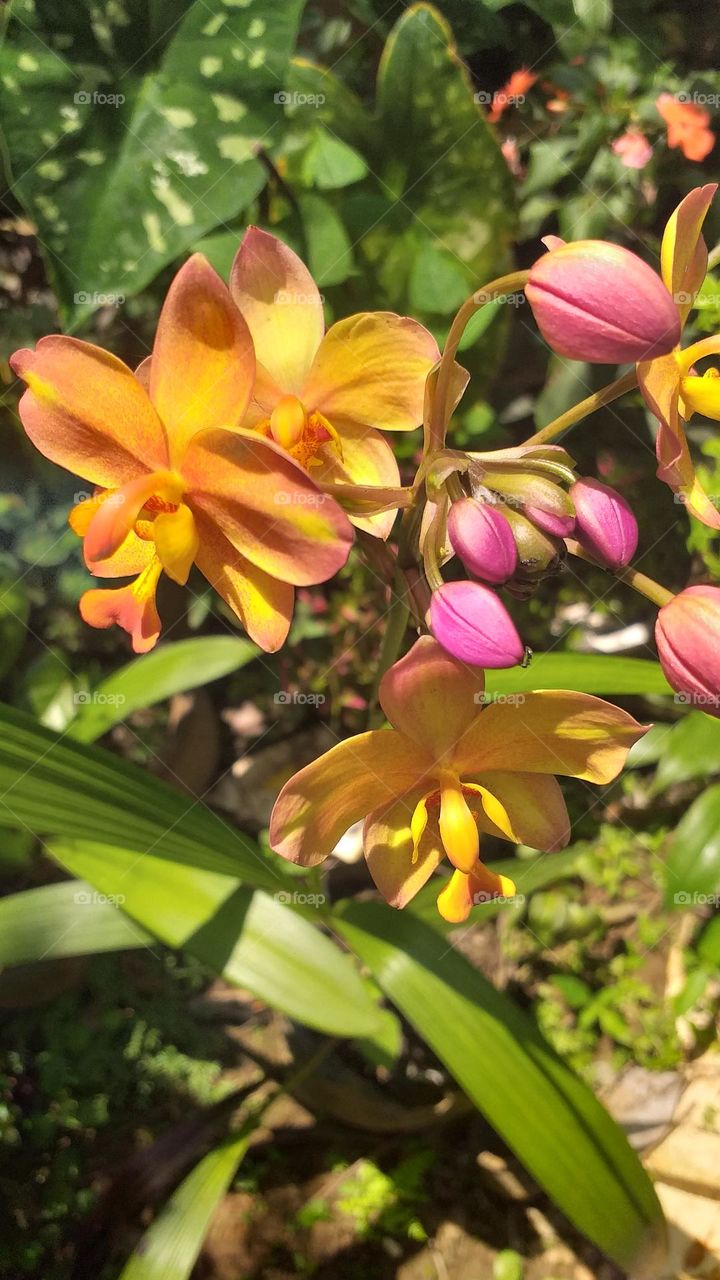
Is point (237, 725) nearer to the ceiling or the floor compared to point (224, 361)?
nearer to the floor

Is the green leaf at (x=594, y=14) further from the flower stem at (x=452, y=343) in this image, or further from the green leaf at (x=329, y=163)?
the flower stem at (x=452, y=343)

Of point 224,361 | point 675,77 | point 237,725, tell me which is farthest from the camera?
point 237,725

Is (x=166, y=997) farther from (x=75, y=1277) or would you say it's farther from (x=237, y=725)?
(x=237, y=725)

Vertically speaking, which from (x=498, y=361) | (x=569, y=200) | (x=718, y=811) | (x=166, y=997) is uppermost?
(x=569, y=200)

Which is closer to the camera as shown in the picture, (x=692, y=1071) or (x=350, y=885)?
(x=692, y=1071)

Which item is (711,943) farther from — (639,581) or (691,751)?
(639,581)

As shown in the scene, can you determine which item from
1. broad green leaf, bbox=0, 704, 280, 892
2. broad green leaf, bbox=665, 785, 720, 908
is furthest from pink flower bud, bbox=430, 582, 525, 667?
broad green leaf, bbox=665, 785, 720, 908

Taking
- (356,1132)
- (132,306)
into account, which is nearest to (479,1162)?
(356,1132)
